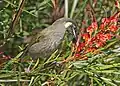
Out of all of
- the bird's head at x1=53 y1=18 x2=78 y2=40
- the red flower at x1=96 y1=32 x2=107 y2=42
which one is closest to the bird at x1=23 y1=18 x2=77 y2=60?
the bird's head at x1=53 y1=18 x2=78 y2=40

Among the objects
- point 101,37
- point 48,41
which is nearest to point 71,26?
point 48,41

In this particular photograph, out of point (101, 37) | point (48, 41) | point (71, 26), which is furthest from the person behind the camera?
point (48, 41)

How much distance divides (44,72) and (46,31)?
52 centimetres

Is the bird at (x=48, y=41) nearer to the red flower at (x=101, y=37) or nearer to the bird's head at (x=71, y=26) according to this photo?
the bird's head at (x=71, y=26)

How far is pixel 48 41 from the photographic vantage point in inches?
88.8

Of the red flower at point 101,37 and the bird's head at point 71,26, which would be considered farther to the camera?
the bird's head at point 71,26

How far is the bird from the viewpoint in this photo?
7.21 ft

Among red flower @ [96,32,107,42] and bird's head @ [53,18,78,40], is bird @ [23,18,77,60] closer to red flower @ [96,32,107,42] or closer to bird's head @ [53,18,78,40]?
bird's head @ [53,18,78,40]

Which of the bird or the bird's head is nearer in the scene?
the bird's head

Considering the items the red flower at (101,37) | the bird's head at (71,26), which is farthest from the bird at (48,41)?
the red flower at (101,37)

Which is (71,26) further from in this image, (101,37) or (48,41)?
(101,37)

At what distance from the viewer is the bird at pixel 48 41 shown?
220cm

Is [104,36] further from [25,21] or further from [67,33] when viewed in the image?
[25,21]

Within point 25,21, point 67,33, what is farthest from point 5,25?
point 67,33
